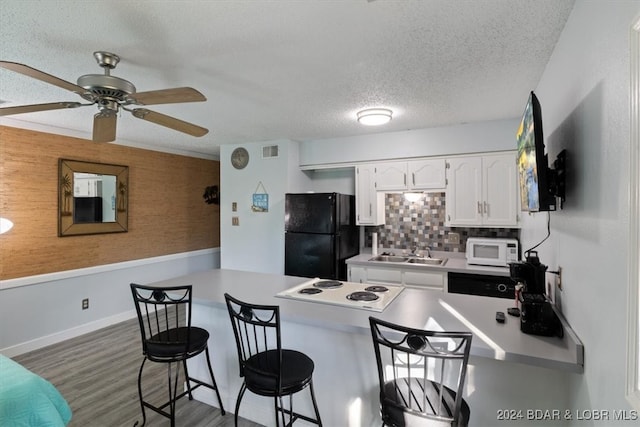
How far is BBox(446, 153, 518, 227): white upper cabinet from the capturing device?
10.7 ft

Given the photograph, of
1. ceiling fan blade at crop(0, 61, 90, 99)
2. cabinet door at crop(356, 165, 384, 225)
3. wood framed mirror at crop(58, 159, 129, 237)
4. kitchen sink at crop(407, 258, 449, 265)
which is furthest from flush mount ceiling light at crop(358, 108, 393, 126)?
wood framed mirror at crop(58, 159, 129, 237)

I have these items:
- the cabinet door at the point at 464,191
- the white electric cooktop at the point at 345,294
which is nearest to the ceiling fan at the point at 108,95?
the white electric cooktop at the point at 345,294

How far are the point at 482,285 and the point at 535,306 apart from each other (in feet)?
5.91

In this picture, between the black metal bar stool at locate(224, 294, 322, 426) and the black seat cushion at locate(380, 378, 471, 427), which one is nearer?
the black seat cushion at locate(380, 378, 471, 427)

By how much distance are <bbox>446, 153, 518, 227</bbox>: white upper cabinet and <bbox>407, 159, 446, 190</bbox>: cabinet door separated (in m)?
0.09

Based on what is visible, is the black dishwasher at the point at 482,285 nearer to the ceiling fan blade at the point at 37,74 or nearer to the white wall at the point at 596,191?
the white wall at the point at 596,191

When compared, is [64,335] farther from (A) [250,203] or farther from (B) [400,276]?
(B) [400,276]

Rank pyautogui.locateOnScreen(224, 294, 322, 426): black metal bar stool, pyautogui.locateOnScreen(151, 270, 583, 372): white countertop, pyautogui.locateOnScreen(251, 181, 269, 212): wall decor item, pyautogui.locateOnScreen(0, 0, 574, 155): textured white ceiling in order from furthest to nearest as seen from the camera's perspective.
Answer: pyautogui.locateOnScreen(251, 181, 269, 212): wall decor item → pyautogui.locateOnScreen(224, 294, 322, 426): black metal bar stool → pyautogui.locateOnScreen(0, 0, 574, 155): textured white ceiling → pyautogui.locateOnScreen(151, 270, 583, 372): white countertop

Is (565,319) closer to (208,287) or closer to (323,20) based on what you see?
(323,20)

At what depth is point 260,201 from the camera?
174 inches

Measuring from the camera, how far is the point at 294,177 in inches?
169

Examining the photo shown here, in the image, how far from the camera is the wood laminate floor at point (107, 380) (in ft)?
7.41

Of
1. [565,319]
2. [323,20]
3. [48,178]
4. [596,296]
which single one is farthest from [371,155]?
[48,178]

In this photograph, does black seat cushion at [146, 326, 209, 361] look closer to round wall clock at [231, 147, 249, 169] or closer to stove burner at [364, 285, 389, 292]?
stove burner at [364, 285, 389, 292]
